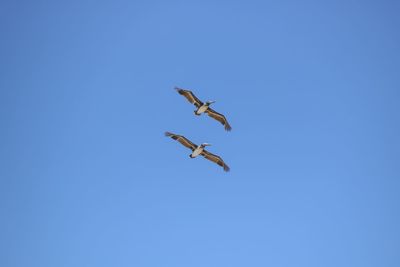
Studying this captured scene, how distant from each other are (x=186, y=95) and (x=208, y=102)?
288cm

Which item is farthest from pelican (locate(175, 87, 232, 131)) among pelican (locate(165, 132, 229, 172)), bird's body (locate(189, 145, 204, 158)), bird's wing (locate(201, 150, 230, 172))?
bird's wing (locate(201, 150, 230, 172))

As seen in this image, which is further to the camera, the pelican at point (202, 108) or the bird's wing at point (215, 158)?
the bird's wing at point (215, 158)

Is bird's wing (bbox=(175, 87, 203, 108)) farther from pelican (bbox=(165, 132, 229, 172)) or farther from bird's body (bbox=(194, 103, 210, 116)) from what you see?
pelican (bbox=(165, 132, 229, 172))

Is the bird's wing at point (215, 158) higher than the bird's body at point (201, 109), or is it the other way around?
the bird's body at point (201, 109)

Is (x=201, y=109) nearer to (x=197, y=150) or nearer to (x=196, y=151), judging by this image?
(x=197, y=150)

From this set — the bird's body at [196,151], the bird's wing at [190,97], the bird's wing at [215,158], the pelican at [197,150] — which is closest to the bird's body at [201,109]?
the bird's wing at [190,97]

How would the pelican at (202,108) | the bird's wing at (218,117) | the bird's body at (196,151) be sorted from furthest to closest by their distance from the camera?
1. the bird's body at (196,151)
2. the bird's wing at (218,117)
3. the pelican at (202,108)

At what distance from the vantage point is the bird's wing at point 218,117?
90125 millimetres

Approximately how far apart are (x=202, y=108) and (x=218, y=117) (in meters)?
2.46

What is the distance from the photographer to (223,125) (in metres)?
90.9

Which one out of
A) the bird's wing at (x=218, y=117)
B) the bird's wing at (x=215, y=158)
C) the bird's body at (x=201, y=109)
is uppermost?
the bird's wing at (x=218, y=117)

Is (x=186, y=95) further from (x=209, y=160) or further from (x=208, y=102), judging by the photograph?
(x=209, y=160)

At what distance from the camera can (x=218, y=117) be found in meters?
90.6

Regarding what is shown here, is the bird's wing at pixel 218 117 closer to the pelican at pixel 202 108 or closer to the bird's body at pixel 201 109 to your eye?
the pelican at pixel 202 108
